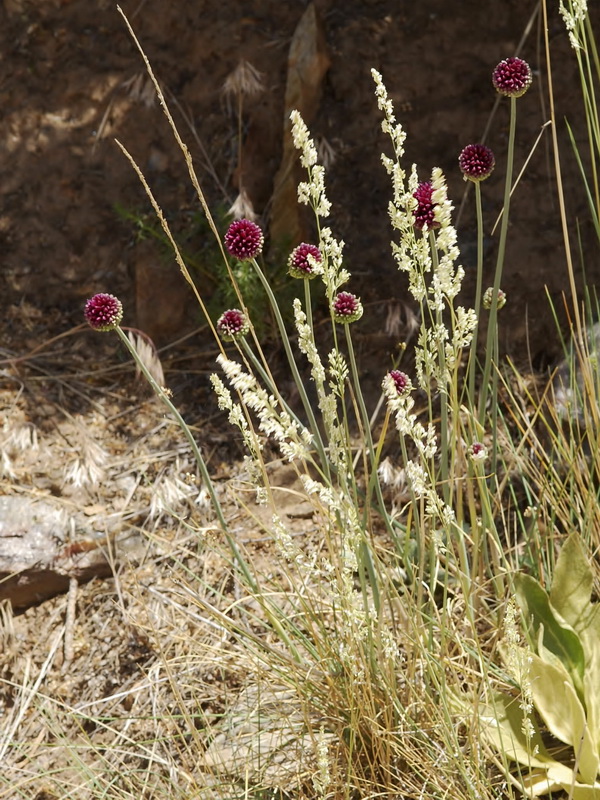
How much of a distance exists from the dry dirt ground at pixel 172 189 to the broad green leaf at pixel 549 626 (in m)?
1.08

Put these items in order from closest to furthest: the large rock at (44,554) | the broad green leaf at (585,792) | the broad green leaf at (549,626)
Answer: the broad green leaf at (585,792), the broad green leaf at (549,626), the large rock at (44,554)

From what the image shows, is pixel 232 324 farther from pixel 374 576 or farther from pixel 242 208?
pixel 242 208

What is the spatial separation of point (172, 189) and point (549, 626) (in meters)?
2.39

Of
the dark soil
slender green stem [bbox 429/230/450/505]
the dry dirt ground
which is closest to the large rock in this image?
the dry dirt ground

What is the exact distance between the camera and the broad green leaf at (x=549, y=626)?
2045 mm

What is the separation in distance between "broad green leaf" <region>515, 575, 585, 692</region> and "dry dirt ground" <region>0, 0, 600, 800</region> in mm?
1076

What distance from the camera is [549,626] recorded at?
2.08 metres

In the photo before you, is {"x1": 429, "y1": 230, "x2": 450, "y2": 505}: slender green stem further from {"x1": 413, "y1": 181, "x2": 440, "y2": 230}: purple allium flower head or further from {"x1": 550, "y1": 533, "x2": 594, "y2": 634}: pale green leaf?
{"x1": 550, "y1": 533, "x2": 594, "y2": 634}: pale green leaf

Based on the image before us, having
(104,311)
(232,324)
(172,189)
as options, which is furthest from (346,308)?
(172,189)

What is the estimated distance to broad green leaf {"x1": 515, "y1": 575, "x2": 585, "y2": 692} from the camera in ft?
6.71

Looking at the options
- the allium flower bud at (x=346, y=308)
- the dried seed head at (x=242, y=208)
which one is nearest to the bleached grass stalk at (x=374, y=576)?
the allium flower bud at (x=346, y=308)

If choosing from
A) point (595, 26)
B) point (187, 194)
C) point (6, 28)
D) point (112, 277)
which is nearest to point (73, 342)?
point (112, 277)

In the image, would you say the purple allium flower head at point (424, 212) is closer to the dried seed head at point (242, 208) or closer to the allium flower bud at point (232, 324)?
the allium flower bud at point (232, 324)

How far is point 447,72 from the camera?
3.55 metres
